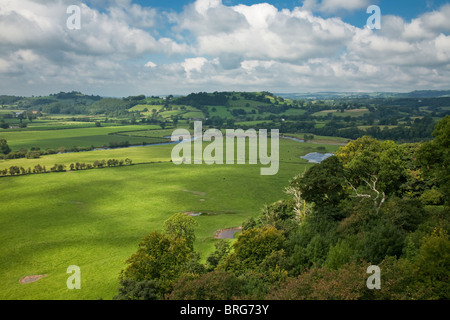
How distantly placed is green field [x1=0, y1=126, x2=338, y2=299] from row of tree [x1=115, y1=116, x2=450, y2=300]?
1236 centimetres

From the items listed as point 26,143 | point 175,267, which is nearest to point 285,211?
point 175,267

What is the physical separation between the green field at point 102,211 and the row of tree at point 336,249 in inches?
487

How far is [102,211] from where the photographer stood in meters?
79.8

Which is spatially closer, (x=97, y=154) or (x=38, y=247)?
(x=38, y=247)

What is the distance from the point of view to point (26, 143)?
190m

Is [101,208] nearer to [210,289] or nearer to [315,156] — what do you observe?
[210,289]

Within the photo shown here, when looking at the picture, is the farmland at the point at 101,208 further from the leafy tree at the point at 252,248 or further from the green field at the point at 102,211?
the leafy tree at the point at 252,248

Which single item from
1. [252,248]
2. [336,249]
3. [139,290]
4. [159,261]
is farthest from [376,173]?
[139,290]

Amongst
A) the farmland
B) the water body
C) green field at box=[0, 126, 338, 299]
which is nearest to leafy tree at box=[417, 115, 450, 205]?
the farmland

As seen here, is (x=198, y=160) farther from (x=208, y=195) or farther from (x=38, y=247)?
(x=38, y=247)

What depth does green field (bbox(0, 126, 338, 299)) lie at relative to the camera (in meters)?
48.9

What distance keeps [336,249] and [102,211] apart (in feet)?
216

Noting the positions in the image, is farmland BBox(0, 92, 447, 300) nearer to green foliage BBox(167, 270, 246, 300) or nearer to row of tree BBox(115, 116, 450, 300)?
row of tree BBox(115, 116, 450, 300)
